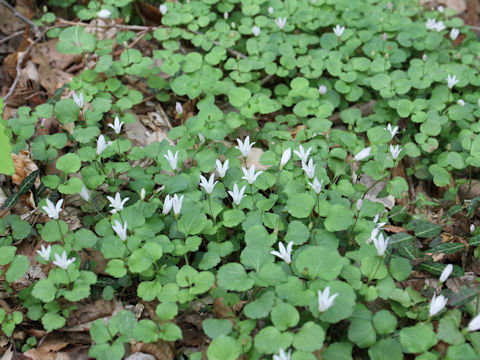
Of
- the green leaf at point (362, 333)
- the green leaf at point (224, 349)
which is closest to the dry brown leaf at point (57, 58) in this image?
the green leaf at point (224, 349)

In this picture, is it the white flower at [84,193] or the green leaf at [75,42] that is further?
the green leaf at [75,42]

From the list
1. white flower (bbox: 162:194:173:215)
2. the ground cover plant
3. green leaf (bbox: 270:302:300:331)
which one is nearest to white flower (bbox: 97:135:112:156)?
the ground cover plant

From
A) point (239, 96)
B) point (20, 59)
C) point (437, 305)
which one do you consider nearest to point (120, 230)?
point (239, 96)

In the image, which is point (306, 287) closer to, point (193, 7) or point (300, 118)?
point (300, 118)

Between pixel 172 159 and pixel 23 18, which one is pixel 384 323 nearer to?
pixel 172 159

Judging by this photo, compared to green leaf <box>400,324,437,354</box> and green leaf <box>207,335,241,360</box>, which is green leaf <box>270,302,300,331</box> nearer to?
green leaf <box>207,335,241,360</box>

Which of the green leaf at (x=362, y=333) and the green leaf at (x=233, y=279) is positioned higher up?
the green leaf at (x=233, y=279)

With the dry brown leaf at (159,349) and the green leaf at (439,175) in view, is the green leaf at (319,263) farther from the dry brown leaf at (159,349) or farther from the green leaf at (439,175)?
the green leaf at (439,175)

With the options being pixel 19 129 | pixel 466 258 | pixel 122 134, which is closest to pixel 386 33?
pixel 466 258
